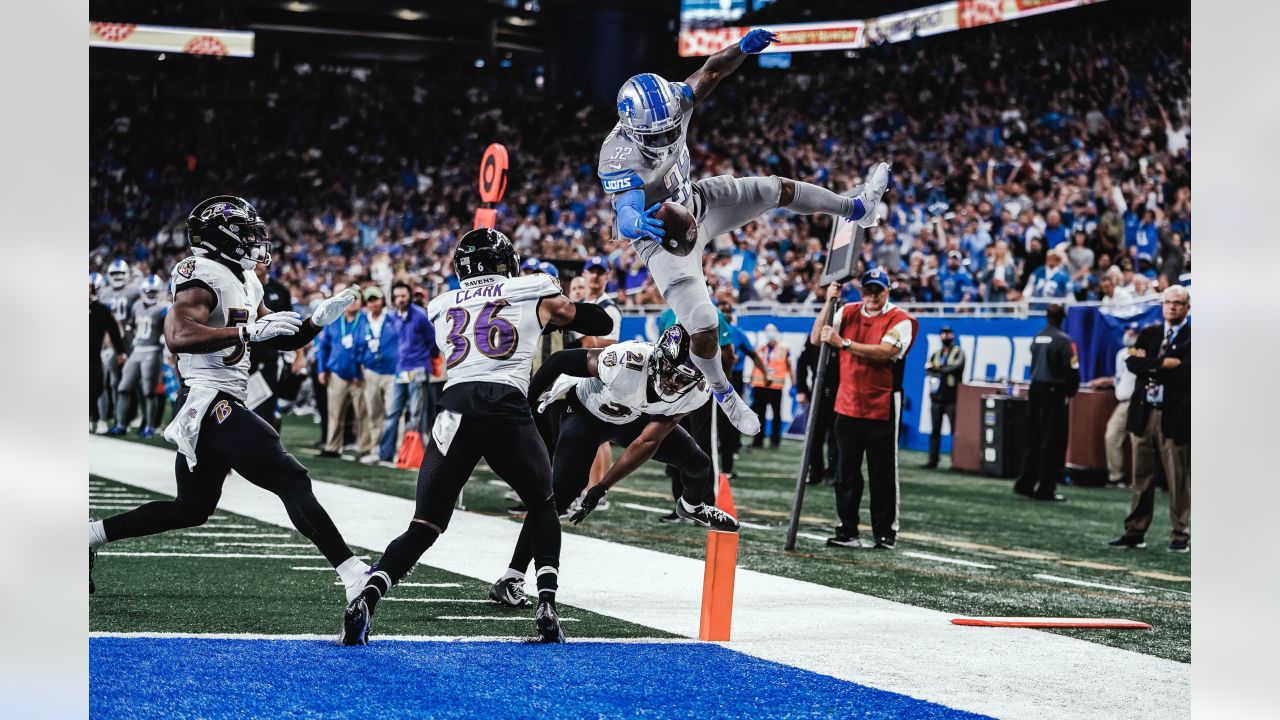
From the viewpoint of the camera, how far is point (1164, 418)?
10.9m

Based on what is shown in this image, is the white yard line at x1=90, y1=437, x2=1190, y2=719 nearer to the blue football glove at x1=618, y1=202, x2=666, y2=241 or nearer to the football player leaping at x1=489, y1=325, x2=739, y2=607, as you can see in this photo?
the football player leaping at x1=489, y1=325, x2=739, y2=607

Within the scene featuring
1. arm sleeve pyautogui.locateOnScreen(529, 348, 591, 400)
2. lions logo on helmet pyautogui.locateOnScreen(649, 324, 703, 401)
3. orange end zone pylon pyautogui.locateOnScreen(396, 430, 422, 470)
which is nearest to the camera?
arm sleeve pyautogui.locateOnScreen(529, 348, 591, 400)

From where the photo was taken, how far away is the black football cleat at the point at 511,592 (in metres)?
7.37

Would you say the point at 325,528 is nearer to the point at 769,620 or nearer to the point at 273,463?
the point at 273,463

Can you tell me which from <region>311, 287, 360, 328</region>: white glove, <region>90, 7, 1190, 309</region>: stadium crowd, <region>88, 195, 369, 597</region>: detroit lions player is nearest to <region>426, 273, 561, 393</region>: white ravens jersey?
<region>311, 287, 360, 328</region>: white glove

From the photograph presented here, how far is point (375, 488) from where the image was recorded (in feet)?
44.6

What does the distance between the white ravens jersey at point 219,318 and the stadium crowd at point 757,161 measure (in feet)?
27.6

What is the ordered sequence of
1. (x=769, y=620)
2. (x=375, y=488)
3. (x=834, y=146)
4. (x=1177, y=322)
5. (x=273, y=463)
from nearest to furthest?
(x=273, y=463)
(x=769, y=620)
(x=1177, y=322)
(x=375, y=488)
(x=834, y=146)

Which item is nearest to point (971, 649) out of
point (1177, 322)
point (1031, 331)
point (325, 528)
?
point (325, 528)

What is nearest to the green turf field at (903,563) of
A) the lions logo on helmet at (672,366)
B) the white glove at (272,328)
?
the white glove at (272,328)

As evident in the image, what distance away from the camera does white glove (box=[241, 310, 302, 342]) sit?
6.17 meters

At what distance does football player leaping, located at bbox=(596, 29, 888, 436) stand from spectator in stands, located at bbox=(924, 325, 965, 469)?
10940mm

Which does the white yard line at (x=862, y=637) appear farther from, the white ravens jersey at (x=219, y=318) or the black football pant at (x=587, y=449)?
the white ravens jersey at (x=219, y=318)
